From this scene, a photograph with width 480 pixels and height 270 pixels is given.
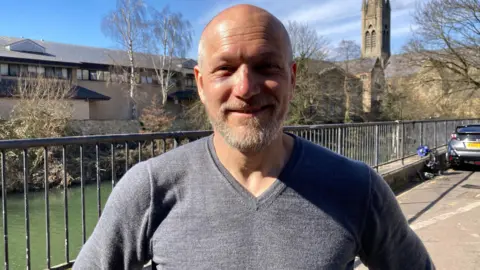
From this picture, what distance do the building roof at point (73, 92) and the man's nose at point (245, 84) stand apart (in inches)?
1165

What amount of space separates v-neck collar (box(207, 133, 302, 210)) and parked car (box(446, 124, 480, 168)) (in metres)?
10.7

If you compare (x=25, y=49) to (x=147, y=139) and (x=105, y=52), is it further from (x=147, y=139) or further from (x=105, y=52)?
(x=147, y=139)

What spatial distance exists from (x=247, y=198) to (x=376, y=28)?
92.8m

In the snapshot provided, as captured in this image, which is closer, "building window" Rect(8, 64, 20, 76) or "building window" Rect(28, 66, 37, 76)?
"building window" Rect(28, 66, 37, 76)

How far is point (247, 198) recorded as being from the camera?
1.32 m

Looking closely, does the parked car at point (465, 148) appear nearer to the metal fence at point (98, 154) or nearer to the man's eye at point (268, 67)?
the metal fence at point (98, 154)

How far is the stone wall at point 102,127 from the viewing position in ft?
84.2

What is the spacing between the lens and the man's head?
133 centimetres

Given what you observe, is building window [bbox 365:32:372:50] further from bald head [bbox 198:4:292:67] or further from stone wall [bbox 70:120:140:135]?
bald head [bbox 198:4:292:67]

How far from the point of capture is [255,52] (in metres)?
1.32

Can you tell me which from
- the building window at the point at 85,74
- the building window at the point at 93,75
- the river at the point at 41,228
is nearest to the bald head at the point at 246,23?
the river at the point at 41,228

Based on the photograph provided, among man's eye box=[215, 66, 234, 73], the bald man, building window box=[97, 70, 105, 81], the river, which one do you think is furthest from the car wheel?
building window box=[97, 70, 105, 81]

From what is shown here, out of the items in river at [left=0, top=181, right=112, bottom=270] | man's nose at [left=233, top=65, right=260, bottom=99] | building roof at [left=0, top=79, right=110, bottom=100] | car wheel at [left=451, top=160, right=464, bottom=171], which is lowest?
river at [left=0, top=181, right=112, bottom=270]

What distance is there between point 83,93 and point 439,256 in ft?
112
